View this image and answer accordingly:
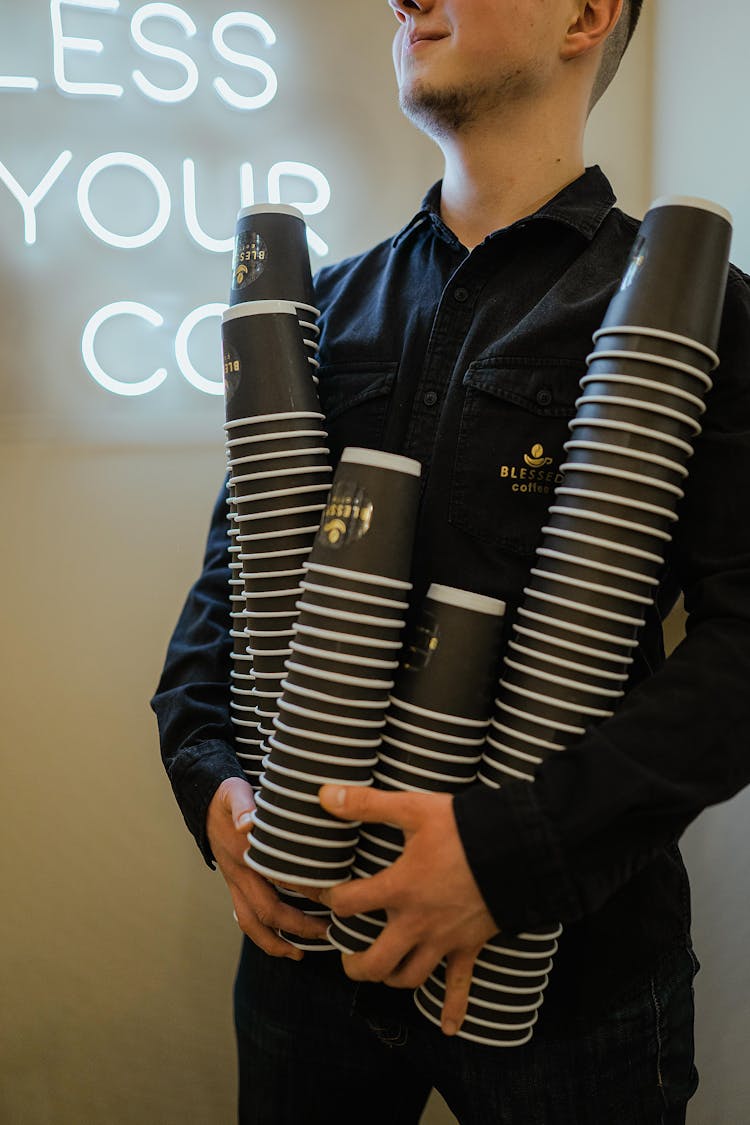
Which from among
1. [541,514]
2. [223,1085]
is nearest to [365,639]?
[541,514]

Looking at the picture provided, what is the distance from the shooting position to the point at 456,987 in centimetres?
96

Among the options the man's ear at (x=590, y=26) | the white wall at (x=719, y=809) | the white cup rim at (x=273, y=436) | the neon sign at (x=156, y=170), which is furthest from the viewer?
the neon sign at (x=156, y=170)

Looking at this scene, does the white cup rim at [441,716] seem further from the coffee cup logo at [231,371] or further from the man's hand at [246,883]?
the coffee cup logo at [231,371]

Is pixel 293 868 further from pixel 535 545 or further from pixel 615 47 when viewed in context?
pixel 615 47

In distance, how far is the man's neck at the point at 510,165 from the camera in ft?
4.05

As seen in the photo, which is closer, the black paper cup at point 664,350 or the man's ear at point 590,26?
the black paper cup at point 664,350

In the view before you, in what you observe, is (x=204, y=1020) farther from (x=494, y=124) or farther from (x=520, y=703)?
(x=494, y=124)

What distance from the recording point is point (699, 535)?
1.04m

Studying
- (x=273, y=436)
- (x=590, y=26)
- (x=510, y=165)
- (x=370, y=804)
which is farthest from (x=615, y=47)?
(x=370, y=804)

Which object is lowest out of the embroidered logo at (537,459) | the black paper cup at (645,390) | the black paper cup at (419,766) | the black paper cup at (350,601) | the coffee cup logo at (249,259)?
→ the black paper cup at (419,766)

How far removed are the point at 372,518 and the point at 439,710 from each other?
0.22 metres

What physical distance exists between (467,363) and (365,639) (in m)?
0.44

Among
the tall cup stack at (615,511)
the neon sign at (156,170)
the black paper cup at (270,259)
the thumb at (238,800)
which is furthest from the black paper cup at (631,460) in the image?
the neon sign at (156,170)

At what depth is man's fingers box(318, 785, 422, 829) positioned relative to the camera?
0.91 metres
